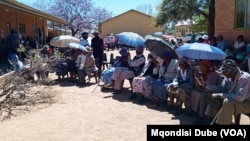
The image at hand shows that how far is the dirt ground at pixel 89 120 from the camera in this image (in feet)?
18.8

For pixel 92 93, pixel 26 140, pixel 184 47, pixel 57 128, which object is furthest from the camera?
pixel 92 93

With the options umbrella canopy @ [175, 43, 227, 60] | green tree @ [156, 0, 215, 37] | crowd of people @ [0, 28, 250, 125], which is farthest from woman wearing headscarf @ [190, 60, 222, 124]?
green tree @ [156, 0, 215, 37]

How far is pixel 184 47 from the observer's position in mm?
7008

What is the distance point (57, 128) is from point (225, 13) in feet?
24.7

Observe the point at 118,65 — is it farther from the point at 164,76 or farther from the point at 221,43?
the point at 221,43

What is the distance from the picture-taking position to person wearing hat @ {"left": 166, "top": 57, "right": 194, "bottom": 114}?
684cm

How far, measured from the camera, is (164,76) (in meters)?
7.93

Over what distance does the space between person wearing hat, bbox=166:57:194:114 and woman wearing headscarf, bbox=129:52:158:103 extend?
0.77m

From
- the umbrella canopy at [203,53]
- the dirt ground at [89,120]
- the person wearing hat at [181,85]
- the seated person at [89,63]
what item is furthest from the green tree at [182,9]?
the umbrella canopy at [203,53]

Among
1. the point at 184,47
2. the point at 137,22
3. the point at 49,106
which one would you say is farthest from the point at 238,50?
the point at 137,22

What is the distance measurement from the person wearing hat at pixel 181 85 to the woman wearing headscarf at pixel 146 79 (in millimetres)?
773

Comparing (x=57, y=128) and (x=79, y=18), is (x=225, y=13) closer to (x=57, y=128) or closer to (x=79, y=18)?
(x=57, y=128)

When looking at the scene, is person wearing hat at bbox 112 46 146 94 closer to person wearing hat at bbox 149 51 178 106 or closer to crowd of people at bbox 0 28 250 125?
crowd of people at bbox 0 28 250 125

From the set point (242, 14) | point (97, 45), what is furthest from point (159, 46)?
point (97, 45)
